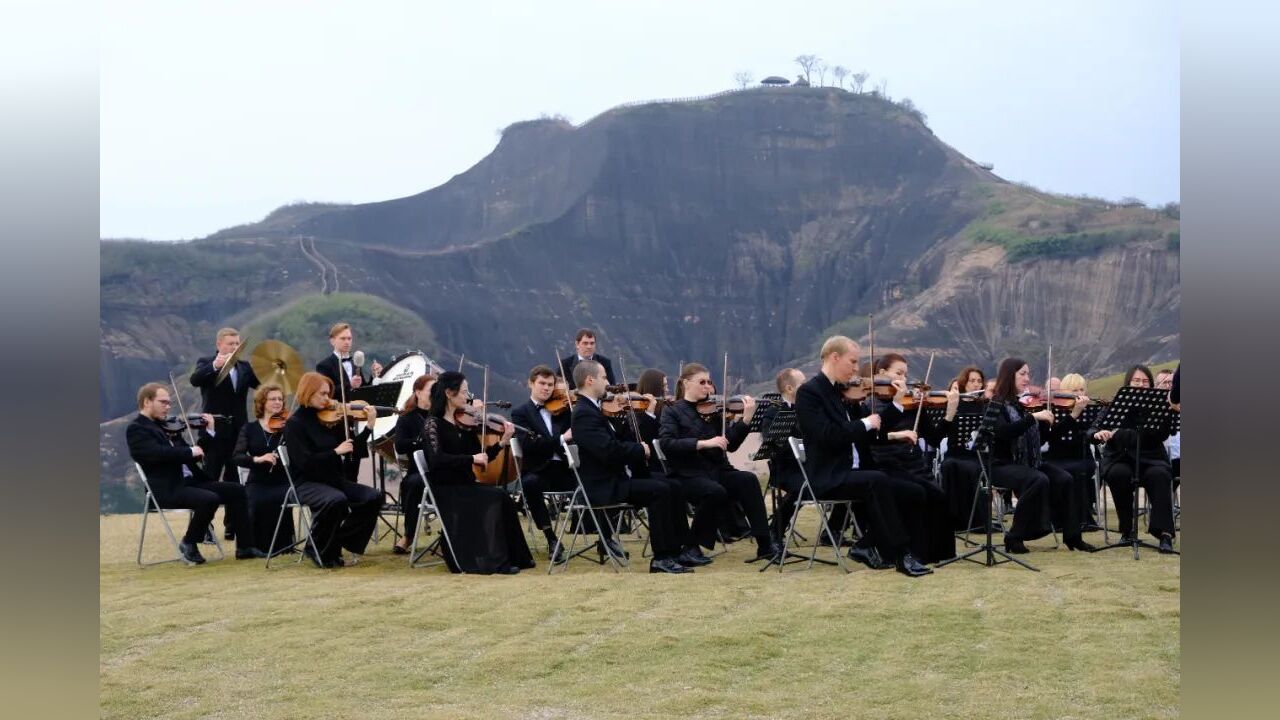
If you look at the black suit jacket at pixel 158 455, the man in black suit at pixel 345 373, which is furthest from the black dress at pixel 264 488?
the man in black suit at pixel 345 373

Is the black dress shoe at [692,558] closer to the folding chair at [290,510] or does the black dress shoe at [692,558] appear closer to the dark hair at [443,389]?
the dark hair at [443,389]

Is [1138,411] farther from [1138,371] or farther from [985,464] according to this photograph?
[1138,371]

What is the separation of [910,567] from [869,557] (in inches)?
21.0

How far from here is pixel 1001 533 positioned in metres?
10.8

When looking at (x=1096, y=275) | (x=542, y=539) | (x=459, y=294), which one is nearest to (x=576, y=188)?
(x=459, y=294)

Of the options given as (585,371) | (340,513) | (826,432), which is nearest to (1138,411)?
(826,432)

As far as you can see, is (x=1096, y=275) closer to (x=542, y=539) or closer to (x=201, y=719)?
(x=542, y=539)

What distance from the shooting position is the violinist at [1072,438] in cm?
979

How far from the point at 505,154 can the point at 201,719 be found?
4839 centimetres

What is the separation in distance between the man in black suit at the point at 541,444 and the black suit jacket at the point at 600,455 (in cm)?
80

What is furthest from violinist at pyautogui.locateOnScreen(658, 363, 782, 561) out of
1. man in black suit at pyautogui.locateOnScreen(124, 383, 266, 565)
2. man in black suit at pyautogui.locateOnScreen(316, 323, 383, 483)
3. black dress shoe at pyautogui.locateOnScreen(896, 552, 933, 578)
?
man in black suit at pyautogui.locateOnScreen(124, 383, 266, 565)

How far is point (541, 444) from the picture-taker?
9625 millimetres

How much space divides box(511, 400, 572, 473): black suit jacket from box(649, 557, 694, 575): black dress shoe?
137cm

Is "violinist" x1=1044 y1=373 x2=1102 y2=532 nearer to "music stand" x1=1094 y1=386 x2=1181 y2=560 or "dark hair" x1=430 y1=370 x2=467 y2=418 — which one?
"music stand" x1=1094 y1=386 x2=1181 y2=560
